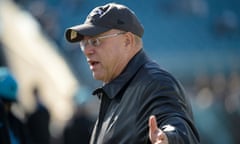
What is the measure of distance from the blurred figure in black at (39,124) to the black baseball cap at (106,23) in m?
5.42

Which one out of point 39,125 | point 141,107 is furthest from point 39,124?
point 141,107

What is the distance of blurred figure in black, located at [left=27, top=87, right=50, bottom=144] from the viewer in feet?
32.3

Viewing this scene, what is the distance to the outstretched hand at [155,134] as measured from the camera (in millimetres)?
3613

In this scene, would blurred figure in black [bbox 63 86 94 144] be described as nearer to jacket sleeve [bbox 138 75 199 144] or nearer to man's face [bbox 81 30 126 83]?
man's face [bbox 81 30 126 83]

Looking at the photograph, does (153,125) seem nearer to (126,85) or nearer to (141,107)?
(141,107)

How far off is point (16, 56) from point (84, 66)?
1.41 m

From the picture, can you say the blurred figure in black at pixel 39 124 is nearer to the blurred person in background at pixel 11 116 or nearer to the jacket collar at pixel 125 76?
the blurred person in background at pixel 11 116

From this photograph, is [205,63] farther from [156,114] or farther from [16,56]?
[156,114]

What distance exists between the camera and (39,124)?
1012 centimetres

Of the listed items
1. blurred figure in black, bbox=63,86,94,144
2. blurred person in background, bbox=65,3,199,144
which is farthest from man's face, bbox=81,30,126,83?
blurred figure in black, bbox=63,86,94,144

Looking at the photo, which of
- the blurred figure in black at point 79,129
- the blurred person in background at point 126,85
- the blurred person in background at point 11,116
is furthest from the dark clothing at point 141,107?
the blurred figure in black at point 79,129

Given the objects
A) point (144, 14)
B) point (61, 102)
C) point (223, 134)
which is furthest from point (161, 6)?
point (223, 134)

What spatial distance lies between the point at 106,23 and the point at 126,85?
0.34 metres

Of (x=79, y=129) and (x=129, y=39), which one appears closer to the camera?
(x=129, y=39)
